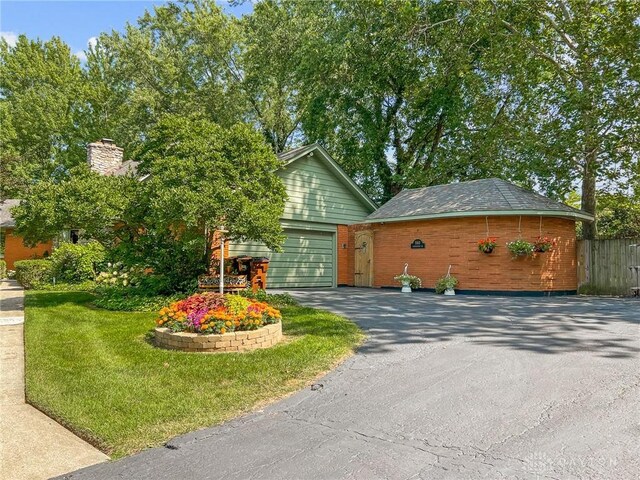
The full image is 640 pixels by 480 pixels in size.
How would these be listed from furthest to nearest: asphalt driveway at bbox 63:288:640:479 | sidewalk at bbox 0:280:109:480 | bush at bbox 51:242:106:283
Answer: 1. bush at bbox 51:242:106:283
2. sidewalk at bbox 0:280:109:480
3. asphalt driveway at bbox 63:288:640:479

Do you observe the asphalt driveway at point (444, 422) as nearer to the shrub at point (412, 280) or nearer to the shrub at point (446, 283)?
the shrub at point (446, 283)

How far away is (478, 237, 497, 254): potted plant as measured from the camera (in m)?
13.0

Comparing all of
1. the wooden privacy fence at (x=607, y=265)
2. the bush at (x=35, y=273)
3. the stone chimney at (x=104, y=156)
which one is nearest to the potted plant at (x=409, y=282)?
the wooden privacy fence at (x=607, y=265)

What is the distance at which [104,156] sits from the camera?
787 inches

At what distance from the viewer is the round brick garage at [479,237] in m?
13.1

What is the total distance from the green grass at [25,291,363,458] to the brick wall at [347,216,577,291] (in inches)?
295

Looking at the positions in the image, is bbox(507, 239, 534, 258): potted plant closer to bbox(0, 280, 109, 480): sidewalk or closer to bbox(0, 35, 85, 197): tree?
bbox(0, 280, 109, 480): sidewalk

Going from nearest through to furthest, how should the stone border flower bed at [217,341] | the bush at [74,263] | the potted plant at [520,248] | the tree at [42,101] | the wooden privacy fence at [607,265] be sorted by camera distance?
the stone border flower bed at [217,341] < the potted plant at [520,248] < the wooden privacy fence at [607,265] < the bush at [74,263] < the tree at [42,101]

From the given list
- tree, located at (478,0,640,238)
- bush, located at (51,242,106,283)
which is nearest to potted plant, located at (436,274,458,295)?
tree, located at (478,0,640,238)

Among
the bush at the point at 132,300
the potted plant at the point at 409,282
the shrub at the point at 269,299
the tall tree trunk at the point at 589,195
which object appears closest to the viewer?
the bush at the point at 132,300

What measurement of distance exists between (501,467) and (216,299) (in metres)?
4.63

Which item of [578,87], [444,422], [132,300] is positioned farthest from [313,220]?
[444,422]

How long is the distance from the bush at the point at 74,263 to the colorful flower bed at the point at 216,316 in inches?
388

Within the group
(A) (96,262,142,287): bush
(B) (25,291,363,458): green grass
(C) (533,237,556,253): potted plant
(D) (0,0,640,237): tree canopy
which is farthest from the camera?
(D) (0,0,640,237): tree canopy
